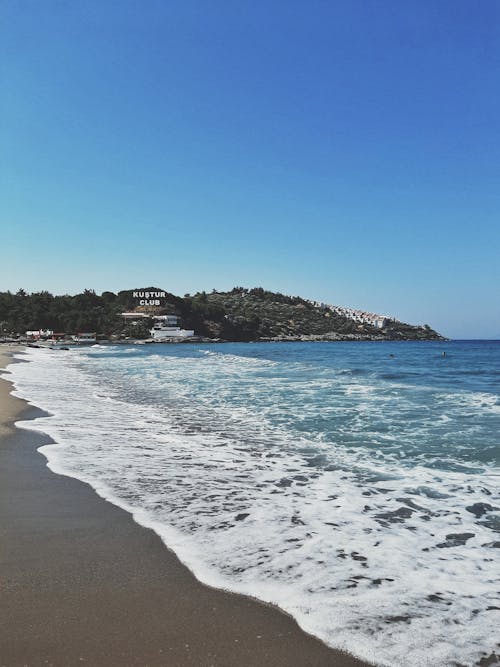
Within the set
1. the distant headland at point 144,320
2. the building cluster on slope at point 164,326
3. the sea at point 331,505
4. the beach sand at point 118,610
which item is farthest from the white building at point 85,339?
the beach sand at point 118,610

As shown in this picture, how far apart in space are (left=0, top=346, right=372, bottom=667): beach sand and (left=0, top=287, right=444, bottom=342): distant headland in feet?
337

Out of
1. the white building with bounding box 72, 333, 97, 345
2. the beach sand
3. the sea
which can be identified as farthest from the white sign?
the beach sand

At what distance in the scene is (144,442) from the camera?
818 centimetres

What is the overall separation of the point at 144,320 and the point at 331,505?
131021 millimetres

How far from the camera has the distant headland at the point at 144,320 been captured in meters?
117

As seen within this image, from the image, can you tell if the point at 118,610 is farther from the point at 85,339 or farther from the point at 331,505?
the point at 85,339

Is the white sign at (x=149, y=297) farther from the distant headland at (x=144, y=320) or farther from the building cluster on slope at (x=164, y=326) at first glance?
the building cluster on slope at (x=164, y=326)

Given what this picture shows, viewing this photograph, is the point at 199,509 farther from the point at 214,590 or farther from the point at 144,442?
the point at 144,442

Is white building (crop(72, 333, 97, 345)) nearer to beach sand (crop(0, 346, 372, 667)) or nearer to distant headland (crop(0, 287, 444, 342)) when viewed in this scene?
distant headland (crop(0, 287, 444, 342))

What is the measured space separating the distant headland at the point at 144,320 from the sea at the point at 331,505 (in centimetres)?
9826

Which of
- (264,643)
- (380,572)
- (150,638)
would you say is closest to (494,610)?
(380,572)

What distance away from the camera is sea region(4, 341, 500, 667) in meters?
2.88

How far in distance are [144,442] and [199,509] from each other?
3.69 metres

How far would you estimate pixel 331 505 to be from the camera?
5.05m
